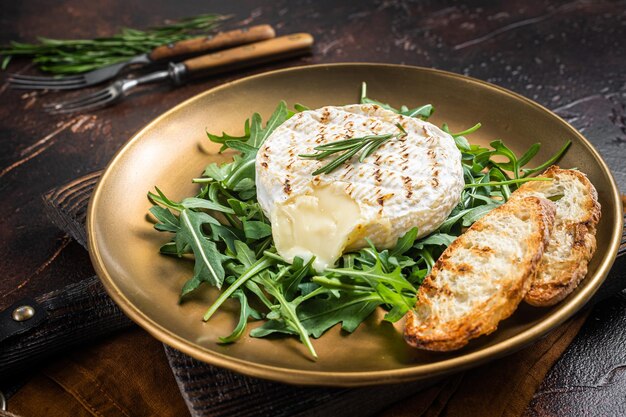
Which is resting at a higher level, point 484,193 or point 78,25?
point 78,25

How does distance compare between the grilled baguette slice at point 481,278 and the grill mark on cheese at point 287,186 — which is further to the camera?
the grill mark on cheese at point 287,186

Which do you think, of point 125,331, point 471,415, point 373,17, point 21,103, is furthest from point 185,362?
point 373,17

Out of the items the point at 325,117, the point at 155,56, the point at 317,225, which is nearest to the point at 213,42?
the point at 155,56

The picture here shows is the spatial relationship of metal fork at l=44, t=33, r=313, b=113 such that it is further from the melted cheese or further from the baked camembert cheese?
the melted cheese

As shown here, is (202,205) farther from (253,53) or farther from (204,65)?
(253,53)

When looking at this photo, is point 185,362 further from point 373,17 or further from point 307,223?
point 373,17

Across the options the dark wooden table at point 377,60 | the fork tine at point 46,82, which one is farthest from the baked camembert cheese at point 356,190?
the fork tine at point 46,82

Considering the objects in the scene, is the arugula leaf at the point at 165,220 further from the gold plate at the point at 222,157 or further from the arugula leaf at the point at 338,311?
the arugula leaf at the point at 338,311
